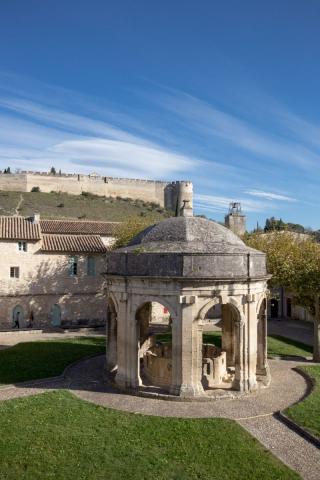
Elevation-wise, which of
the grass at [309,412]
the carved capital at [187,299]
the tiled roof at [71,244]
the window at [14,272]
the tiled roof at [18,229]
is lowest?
the grass at [309,412]

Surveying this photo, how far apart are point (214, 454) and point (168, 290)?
608 cm

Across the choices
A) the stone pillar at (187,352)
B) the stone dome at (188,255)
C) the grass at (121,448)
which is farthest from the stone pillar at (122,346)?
the grass at (121,448)

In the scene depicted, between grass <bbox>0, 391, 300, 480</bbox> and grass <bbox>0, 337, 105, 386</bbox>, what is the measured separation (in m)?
4.39

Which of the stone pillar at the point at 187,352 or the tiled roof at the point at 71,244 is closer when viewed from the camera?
the stone pillar at the point at 187,352

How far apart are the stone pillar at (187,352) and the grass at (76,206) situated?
2042 inches

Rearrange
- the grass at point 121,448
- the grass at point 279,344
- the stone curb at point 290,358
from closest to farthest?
1. the grass at point 121,448
2. the stone curb at point 290,358
3. the grass at point 279,344

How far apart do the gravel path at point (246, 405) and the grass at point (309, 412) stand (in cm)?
46

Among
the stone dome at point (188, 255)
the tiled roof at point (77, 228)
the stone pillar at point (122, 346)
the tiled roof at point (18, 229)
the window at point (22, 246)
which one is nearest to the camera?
the stone dome at point (188, 255)

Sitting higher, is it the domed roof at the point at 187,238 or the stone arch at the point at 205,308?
the domed roof at the point at 187,238

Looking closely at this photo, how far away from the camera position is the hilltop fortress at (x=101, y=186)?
93.9m

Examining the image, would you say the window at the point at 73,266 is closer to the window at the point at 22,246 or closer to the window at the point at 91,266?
the window at the point at 91,266

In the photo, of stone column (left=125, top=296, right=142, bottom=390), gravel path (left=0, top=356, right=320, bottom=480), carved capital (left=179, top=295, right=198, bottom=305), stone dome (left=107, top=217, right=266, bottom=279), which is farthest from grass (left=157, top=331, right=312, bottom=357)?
carved capital (left=179, top=295, right=198, bottom=305)

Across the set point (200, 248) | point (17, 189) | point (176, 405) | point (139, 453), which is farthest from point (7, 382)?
point (17, 189)

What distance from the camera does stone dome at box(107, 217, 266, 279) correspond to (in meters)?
16.7
